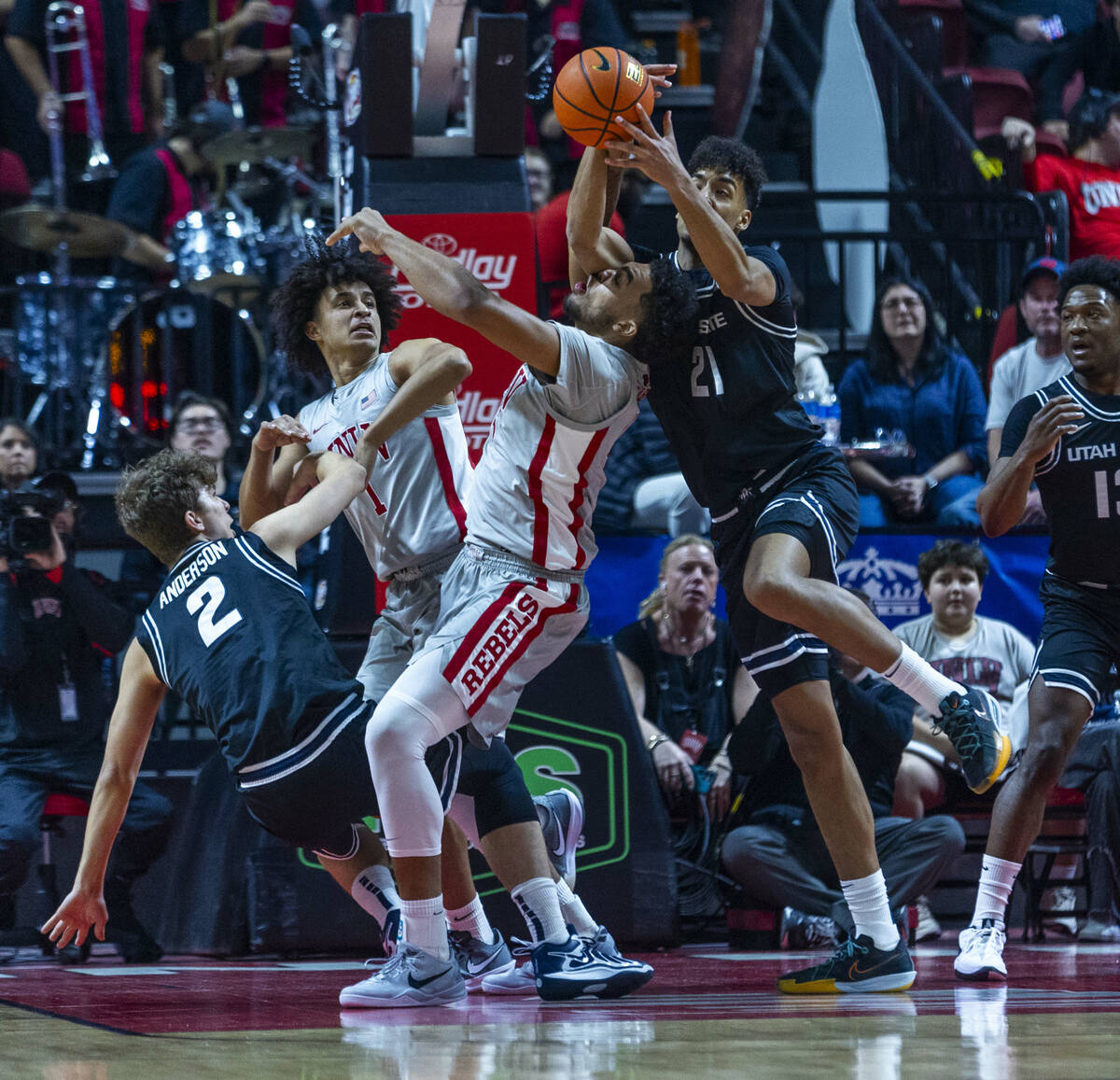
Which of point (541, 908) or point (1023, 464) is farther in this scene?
point (1023, 464)

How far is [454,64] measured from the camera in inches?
273

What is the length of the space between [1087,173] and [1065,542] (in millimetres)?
5463

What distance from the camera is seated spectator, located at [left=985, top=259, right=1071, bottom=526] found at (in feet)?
28.0

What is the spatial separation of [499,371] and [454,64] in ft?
4.60

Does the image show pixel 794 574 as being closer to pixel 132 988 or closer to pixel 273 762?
pixel 273 762

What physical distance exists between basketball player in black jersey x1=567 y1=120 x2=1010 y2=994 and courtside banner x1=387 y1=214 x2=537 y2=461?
1704 millimetres

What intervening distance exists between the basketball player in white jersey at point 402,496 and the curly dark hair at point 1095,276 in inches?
85.4

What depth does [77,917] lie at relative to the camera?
4246mm

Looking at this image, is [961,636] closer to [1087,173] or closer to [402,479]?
[402,479]

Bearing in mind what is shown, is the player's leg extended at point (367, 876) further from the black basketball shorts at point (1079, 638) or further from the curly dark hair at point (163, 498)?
the black basketball shorts at point (1079, 638)

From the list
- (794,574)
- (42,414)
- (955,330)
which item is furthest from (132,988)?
(955,330)

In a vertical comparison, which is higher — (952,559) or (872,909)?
(952,559)

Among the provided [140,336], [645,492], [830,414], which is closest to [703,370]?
[645,492]

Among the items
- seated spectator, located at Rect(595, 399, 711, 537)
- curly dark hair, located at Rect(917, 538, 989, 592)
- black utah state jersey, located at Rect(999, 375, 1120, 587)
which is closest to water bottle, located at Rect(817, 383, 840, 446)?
seated spectator, located at Rect(595, 399, 711, 537)
